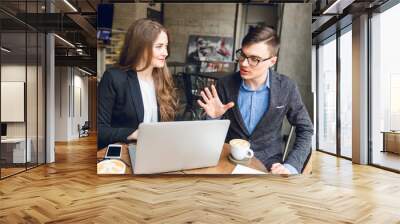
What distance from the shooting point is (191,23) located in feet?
19.1

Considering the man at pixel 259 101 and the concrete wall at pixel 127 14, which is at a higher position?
the concrete wall at pixel 127 14

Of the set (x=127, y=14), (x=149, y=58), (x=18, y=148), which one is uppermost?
(x=127, y=14)

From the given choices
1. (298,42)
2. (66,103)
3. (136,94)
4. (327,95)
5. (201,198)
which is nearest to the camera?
(201,198)

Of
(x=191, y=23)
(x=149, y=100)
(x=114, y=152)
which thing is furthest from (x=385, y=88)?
(x=114, y=152)

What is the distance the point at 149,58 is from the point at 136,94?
60 cm

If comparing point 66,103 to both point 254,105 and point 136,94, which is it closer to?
point 136,94

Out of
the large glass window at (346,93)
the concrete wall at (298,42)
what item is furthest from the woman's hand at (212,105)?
the large glass window at (346,93)

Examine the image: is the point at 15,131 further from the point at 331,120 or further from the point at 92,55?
the point at 331,120

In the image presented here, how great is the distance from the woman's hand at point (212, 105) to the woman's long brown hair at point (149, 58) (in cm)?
46

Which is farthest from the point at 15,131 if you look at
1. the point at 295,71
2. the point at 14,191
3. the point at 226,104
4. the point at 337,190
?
the point at 337,190

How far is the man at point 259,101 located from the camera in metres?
5.79

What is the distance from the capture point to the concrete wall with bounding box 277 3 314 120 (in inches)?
232

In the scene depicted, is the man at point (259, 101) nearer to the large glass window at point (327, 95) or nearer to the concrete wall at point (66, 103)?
the large glass window at point (327, 95)

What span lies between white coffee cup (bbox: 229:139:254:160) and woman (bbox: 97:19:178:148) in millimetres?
1068
